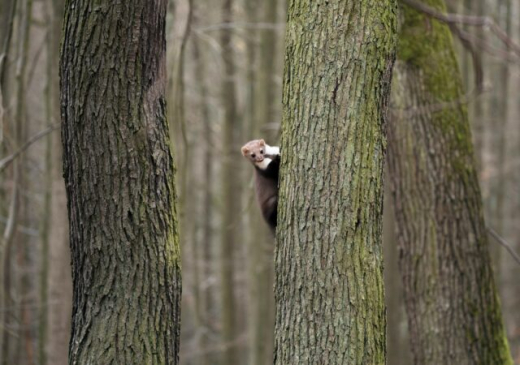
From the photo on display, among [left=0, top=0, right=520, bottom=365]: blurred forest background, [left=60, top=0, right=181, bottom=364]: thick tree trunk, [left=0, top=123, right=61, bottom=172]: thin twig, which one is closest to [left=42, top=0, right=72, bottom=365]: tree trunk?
[left=0, top=0, right=520, bottom=365]: blurred forest background

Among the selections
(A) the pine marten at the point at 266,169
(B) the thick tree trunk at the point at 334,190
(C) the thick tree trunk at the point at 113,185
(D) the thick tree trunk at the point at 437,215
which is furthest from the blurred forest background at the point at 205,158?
(C) the thick tree trunk at the point at 113,185

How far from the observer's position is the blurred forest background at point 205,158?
24.9ft

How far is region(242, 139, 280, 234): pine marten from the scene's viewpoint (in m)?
6.84

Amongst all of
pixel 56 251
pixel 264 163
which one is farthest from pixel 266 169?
pixel 56 251

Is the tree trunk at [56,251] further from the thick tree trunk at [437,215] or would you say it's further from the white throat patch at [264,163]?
the thick tree trunk at [437,215]

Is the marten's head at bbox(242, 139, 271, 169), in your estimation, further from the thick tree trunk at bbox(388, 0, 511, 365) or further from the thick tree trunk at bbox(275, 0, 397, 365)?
the thick tree trunk at bbox(275, 0, 397, 365)

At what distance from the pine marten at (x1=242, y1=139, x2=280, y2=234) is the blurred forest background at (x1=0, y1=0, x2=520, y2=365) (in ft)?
1.13

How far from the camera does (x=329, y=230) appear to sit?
12.9 ft

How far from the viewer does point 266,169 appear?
6.90 m

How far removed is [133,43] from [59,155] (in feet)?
17.0

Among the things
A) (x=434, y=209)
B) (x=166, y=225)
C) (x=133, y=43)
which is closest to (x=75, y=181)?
(x=166, y=225)

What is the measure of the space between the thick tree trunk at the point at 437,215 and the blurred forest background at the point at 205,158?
48 centimetres

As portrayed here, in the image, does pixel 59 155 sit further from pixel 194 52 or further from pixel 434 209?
A: pixel 194 52

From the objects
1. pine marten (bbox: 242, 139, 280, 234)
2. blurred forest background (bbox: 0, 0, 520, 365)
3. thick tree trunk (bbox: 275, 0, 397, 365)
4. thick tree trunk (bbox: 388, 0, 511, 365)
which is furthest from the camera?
blurred forest background (bbox: 0, 0, 520, 365)
